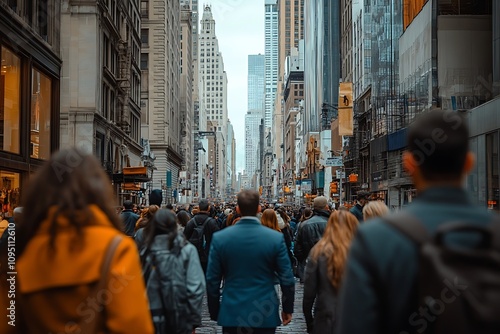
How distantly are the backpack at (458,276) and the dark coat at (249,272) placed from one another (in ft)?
11.6

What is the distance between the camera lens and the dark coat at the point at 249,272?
246 inches

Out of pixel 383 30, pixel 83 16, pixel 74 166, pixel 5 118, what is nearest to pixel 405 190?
pixel 383 30

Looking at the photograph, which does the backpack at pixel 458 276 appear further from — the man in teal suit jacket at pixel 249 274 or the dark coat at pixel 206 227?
the dark coat at pixel 206 227

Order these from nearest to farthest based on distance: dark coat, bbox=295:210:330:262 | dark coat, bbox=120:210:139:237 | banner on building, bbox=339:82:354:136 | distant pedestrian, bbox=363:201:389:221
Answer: distant pedestrian, bbox=363:201:389:221 < dark coat, bbox=295:210:330:262 < dark coat, bbox=120:210:139:237 < banner on building, bbox=339:82:354:136

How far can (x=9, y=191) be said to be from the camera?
75.8 feet

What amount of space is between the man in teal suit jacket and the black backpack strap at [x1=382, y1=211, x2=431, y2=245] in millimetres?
3558

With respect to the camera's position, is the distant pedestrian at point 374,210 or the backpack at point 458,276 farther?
the distant pedestrian at point 374,210

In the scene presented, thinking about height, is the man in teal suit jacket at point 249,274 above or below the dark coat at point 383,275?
below

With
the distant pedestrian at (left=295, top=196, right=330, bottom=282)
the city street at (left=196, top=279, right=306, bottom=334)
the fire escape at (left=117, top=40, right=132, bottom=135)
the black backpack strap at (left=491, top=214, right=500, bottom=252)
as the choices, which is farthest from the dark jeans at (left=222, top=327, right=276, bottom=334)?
the fire escape at (left=117, top=40, right=132, bottom=135)

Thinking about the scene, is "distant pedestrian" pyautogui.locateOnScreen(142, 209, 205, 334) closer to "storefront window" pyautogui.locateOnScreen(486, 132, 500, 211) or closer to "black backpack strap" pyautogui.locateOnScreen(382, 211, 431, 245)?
"black backpack strap" pyautogui.locateOnScreen(382, 211, 431, 245)

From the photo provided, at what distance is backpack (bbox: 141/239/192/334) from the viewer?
5902 mm

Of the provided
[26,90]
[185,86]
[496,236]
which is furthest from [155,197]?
[185,86]

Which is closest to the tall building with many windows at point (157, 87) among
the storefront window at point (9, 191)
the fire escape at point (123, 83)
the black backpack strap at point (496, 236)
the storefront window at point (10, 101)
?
the fire escape at point (123, 83)

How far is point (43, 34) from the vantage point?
90.8ft
